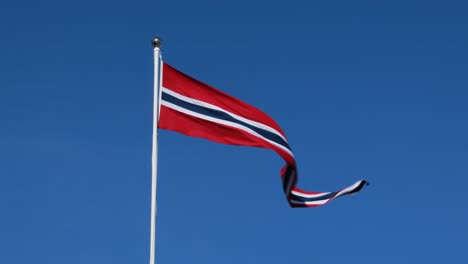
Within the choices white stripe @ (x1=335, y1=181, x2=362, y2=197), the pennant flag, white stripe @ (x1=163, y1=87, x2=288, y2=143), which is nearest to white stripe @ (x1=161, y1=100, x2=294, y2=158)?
the pennant flag

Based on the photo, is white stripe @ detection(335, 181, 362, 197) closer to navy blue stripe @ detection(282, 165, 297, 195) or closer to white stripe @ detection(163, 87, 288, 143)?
navy blue stripe @ detection(282, 165, 297, 195)

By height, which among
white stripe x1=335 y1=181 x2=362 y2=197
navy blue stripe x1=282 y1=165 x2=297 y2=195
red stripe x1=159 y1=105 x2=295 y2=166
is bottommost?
white stripe x1=335 y1=181 x2=362 y2=197

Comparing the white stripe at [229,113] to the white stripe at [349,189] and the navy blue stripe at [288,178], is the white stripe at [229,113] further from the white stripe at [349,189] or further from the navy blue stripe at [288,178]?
the white stripe at [349,189]

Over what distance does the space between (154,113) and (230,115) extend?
8.04ft

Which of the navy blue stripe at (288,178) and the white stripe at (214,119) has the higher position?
the white stripe at (214,119)

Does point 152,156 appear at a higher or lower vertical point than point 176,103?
lower

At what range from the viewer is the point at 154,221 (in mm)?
21547

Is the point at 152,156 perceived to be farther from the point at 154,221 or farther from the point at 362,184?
the point at 362,184

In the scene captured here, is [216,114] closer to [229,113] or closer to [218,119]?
[218,119]

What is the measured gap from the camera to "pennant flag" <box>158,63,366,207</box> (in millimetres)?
23969

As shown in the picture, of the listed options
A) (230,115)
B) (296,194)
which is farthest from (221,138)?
(296,194)

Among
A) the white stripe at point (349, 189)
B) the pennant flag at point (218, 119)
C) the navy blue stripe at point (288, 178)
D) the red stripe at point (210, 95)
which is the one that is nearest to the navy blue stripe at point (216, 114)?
the pennant flag at point (218, 119)

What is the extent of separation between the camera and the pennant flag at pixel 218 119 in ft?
78.6

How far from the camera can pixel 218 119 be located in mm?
24578
